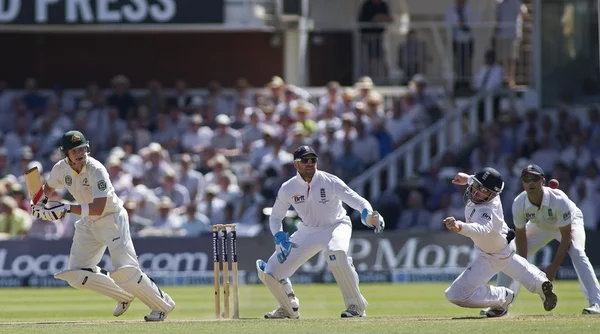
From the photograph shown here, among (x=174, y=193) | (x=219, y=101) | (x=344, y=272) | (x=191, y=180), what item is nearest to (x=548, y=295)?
(x=344, y=272)

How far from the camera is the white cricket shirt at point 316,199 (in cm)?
1073

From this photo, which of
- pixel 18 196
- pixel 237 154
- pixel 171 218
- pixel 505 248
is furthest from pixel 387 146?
pixel 505 248

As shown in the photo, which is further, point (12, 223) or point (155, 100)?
point (155, 100)

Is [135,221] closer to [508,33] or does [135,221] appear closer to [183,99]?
[183,99]

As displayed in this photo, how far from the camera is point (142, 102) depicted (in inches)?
799

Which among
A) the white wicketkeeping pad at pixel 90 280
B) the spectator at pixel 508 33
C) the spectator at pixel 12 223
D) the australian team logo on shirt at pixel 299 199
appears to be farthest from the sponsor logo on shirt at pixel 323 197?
the spectator at pixel 508 33

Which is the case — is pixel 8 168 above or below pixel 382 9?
below

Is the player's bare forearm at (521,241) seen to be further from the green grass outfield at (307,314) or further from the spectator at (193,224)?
the spectator at (193,224)

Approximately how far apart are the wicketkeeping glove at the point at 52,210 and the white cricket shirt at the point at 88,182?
0.32 meters

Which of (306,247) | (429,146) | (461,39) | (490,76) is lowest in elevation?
(429,146)

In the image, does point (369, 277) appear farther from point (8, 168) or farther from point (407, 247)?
point (8, 168)

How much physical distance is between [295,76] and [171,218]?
4951mm

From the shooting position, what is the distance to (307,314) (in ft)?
39.9

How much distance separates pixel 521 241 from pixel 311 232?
178 centimetres
